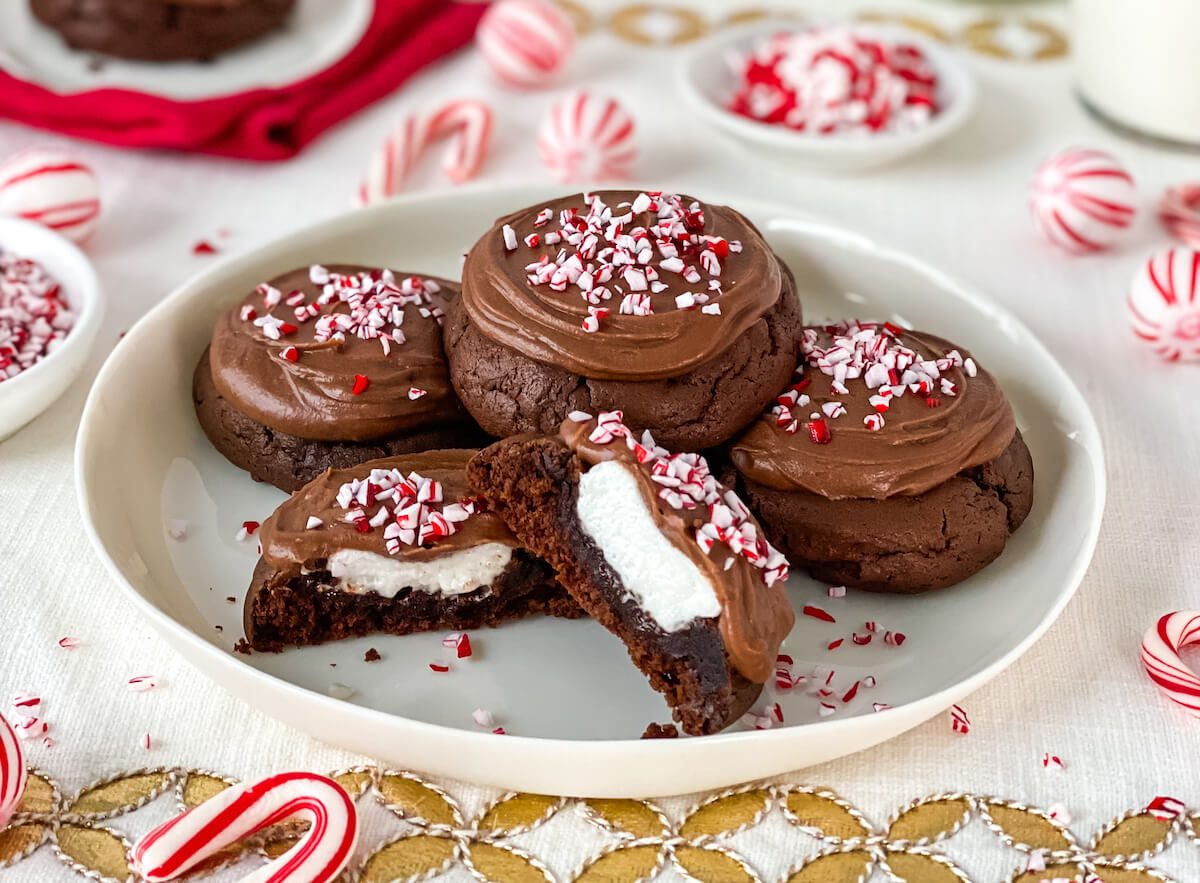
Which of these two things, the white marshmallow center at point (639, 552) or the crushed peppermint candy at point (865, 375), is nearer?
the white marshmallow center at point (639, 552)

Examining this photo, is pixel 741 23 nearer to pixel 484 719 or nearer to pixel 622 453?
pixel 622 453

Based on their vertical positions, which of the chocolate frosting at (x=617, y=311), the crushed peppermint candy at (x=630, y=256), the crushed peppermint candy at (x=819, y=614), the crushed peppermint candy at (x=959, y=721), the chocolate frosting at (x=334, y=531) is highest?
the crushed peppermint candy at (x=630, y=256)

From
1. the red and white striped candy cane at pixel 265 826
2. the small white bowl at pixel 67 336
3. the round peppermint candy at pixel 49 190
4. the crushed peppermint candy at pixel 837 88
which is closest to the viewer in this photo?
the red and white striped candy cane at pixel 265 826

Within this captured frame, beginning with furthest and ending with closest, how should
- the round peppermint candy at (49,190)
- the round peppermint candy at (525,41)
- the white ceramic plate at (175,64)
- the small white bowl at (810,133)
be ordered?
1. the round peppermint candy at (525,41)
2. the white ceramic plate at (175,64)
3. the small white bowl at (810,133)
4. the round peppermint candy at (49,190)

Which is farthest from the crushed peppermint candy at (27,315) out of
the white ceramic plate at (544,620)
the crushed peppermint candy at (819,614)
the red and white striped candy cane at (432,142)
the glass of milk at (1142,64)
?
the glass of milk at (1142,64)

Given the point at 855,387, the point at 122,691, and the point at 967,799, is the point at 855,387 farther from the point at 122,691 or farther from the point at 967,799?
the point at 122,691

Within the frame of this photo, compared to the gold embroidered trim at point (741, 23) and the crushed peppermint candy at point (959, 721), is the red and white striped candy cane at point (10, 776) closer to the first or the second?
the crushed peppermint candy at point (959, 721)

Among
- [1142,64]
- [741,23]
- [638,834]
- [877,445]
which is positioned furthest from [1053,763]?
[741,23]
